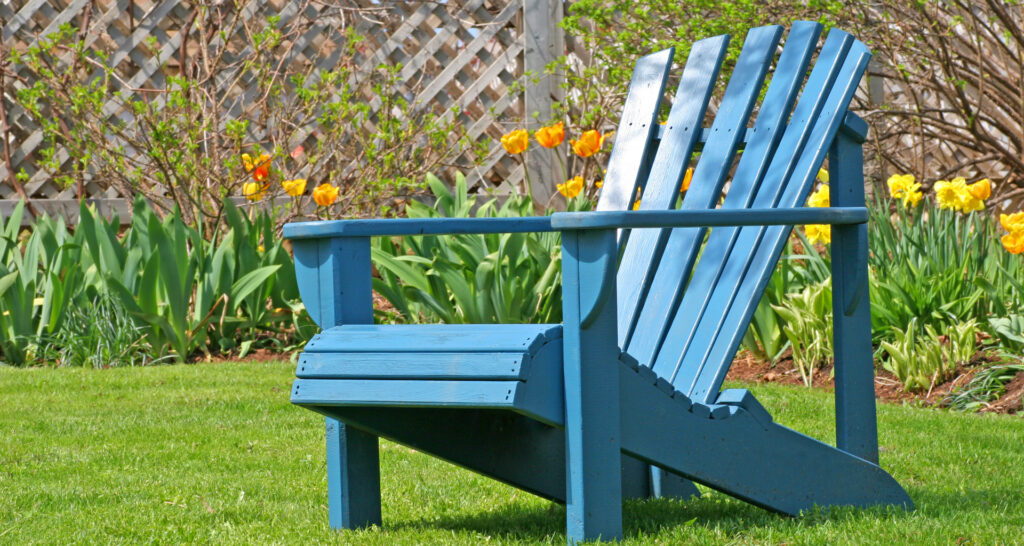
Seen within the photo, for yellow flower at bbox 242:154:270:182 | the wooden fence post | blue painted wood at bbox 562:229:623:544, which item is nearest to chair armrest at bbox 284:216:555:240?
blue painted wood at bbox 562:229:623:544

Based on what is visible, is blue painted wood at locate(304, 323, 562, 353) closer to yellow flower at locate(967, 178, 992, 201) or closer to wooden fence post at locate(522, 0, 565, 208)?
yellow flower at locate(967, 178, 992, 201)

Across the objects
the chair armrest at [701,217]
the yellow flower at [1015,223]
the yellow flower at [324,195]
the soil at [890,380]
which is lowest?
the soil at [890,380]

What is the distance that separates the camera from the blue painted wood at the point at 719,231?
281 centimetres

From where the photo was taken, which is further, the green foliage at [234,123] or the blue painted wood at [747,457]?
the green foliage at [234,123]

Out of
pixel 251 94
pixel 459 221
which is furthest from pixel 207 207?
pixel 459 221

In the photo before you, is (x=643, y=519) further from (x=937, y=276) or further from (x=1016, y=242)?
(x=937, y=276)

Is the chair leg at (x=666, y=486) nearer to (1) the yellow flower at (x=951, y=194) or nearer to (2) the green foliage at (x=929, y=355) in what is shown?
(2) the green foliage at (x=929, y=355)

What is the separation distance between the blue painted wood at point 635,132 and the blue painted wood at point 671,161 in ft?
0.16

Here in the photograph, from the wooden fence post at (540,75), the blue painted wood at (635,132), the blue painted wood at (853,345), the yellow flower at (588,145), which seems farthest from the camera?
the wooden fence post at (540,75)

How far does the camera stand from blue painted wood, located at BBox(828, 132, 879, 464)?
102 inches

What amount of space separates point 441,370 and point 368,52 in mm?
5592

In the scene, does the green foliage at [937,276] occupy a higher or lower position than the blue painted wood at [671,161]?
lower

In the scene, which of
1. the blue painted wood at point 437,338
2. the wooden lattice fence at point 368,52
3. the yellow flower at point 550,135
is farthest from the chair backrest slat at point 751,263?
the wooden lattice fence at point 368,52

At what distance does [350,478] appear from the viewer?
2.50 meters
